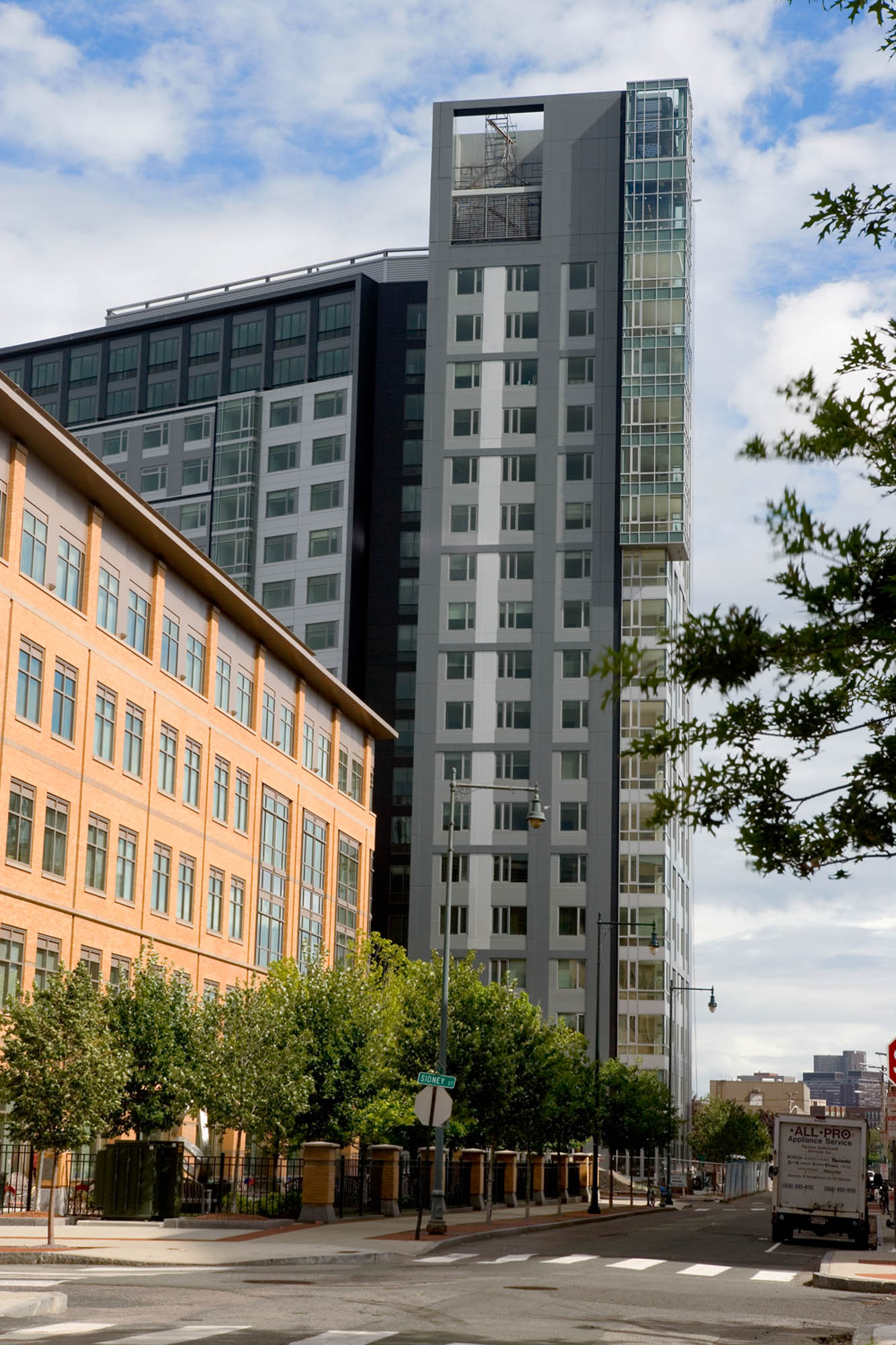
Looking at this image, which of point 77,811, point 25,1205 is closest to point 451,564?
point 77,811

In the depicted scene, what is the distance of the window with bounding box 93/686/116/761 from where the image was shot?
50.5m

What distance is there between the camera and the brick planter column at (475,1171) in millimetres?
53125

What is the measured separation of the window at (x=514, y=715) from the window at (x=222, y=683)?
40.5 meters

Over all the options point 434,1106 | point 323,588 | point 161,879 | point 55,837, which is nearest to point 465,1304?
point 434,1106

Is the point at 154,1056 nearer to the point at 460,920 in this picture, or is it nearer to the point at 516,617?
the point at 460,920

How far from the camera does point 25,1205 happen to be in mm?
40969

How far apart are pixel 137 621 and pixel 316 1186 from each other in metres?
21.4

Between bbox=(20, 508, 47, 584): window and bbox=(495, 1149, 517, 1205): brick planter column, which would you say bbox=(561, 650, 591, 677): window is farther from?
bbox=(20, 508, 47, 584): window

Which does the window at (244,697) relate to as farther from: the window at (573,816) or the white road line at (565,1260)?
the window at (573,816)

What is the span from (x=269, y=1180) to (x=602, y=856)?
54770mm

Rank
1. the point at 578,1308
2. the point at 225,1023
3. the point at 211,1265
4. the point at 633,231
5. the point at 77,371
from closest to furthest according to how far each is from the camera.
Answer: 1. the point at 578,1308
2. the point at 211,1265
3. the point at 225,1023
4. the point at 633,231
5. the point at 77,371

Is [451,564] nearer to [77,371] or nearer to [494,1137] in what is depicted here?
[77,371]

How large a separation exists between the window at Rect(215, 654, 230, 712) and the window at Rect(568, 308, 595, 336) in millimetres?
50360

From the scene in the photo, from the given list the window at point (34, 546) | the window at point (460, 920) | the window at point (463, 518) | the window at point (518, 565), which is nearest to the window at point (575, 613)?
the window at point (518, 565)
